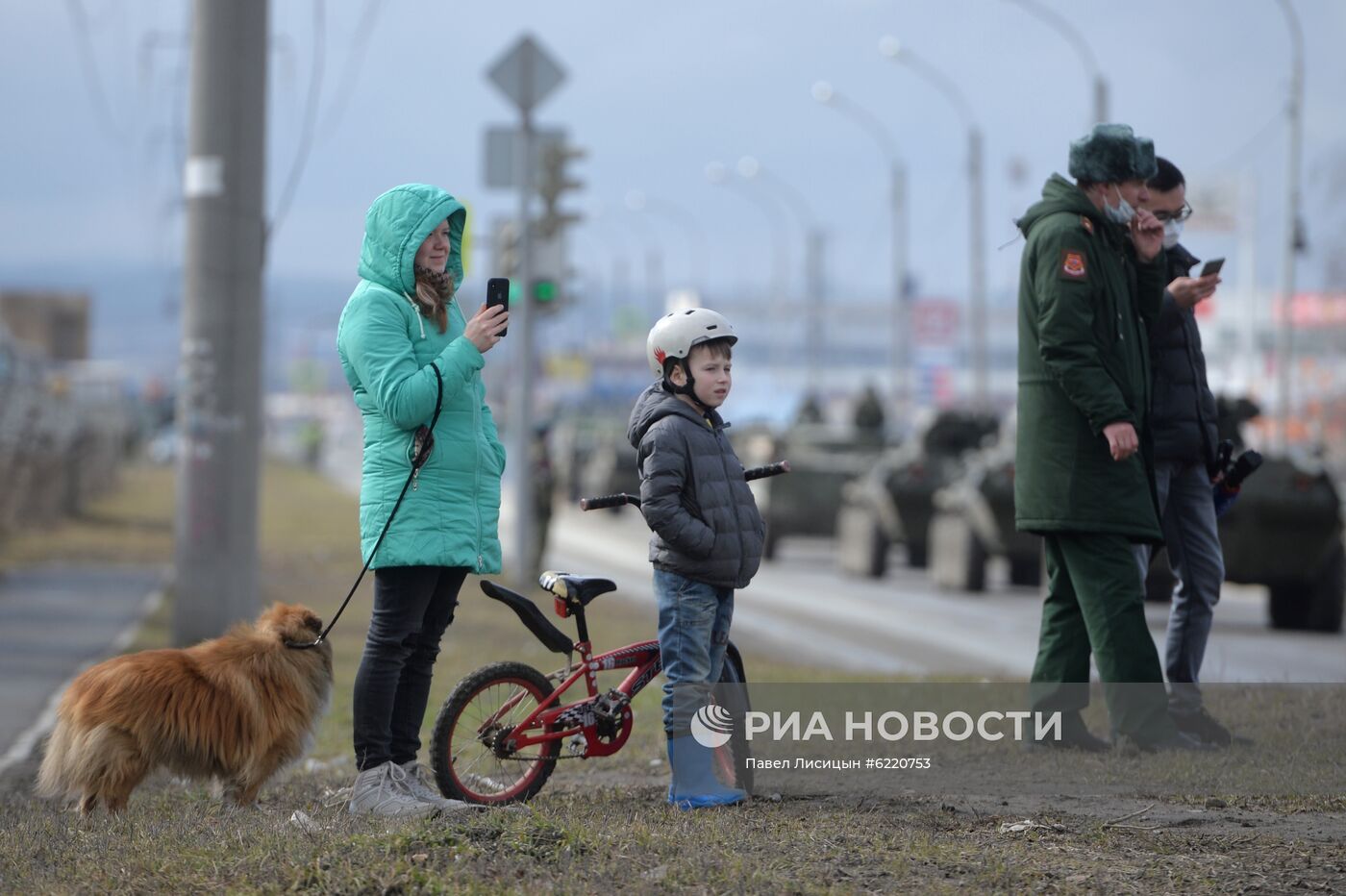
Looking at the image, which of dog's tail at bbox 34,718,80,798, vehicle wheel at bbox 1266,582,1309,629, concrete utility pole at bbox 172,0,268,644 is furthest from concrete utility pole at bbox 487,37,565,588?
dog's tail at bbox 34,718,80,798

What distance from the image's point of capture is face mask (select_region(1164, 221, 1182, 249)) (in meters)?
6.59

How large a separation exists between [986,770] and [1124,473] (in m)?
1.09

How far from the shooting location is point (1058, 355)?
6.12 m

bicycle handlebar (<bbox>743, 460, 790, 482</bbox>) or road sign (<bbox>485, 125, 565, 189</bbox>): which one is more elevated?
road sign (<bbox>485, 125, 565, 189</bbox>)

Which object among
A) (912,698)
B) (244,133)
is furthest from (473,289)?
(912,698)

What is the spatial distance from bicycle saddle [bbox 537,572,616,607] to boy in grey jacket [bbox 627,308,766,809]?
188 mm

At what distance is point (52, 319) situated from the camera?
283 feet

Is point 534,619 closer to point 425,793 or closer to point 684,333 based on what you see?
point 425,793

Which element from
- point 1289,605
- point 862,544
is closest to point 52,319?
point 862,544

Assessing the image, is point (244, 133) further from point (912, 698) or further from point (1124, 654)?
point (1124, 654)

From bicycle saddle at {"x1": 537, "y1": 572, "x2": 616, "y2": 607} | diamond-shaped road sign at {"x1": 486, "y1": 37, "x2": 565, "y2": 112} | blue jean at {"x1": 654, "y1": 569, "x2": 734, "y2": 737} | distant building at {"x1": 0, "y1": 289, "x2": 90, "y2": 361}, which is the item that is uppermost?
distant building at {"x1": 0, "y1": 289, "x2": 90, "y2": 361}

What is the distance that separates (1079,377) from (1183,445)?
0.75 meters

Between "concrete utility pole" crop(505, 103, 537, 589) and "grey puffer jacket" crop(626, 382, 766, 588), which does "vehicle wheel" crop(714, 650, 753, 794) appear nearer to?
"grey puffer jacket" crop(626, 382, 766, 588)

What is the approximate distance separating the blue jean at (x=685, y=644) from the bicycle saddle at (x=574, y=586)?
207 mm
